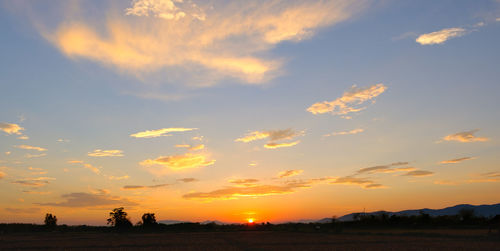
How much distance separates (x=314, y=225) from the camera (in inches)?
5335

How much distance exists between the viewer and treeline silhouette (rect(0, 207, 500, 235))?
379ft

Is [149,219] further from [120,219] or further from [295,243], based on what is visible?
[295,243]

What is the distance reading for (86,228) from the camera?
141375 millimetres

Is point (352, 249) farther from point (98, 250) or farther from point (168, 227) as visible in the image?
point (168, 227)

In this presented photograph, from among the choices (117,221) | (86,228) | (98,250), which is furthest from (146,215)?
(98,250)

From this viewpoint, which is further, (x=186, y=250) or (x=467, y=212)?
(x=467, y=212)

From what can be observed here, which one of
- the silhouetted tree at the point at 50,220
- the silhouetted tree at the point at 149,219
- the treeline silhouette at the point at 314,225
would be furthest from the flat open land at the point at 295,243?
the silhouetted tree at the point at 50,220

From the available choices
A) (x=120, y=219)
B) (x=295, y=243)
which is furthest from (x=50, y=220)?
(x=295, y=243)

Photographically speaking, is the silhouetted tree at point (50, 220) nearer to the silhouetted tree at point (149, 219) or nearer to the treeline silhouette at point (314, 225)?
the treeline silhouette at point (314, 225)

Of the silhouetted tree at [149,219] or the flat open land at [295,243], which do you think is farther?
the silhouetted tree at [149,219]

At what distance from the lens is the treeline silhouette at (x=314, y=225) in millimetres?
115500

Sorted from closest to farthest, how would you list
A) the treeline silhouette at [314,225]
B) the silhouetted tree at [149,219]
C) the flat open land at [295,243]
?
the flat open land at [295,243], the treeline silhouette at [314,225], the silhouetted tree at [149,219]

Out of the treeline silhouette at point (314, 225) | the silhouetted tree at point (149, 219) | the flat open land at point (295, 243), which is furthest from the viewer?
the silhouetted tree at point (149, 219)

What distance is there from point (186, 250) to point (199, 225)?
98.4 m
